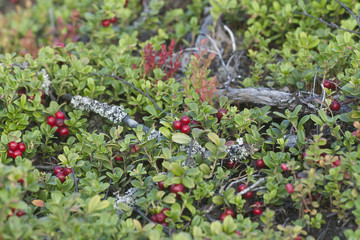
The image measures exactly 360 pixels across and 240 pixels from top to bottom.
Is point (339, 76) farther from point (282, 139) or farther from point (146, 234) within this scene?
point (146, 234)

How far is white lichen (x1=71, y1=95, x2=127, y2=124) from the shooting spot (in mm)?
4141

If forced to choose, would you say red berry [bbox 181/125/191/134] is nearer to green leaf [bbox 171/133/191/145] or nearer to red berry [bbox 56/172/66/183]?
green leaf [bbox 171/133/191/145]

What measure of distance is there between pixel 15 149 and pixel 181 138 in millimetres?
1571

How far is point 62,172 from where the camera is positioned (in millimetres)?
3584

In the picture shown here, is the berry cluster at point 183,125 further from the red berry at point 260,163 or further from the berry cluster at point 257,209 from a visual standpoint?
the berry cluster at point 257,209

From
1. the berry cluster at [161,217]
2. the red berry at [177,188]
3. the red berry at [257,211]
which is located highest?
the red berry at [177,188]

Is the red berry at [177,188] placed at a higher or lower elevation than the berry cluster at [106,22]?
lower

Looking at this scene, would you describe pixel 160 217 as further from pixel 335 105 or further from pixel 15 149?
pixel 335 105

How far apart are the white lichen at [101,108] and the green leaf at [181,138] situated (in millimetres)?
934

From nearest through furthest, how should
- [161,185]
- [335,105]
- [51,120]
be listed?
1. [161,185]
2. [335,105]
3. [51,120]

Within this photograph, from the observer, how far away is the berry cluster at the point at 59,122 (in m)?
4.09

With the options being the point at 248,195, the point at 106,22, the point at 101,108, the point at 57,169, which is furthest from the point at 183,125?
the point at 106,22

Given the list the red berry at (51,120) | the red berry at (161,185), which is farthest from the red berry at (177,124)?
the red berry at (51,120)

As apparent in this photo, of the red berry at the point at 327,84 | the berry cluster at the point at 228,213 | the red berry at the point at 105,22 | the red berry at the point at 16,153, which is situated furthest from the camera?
the red berry at the point at 105,22
